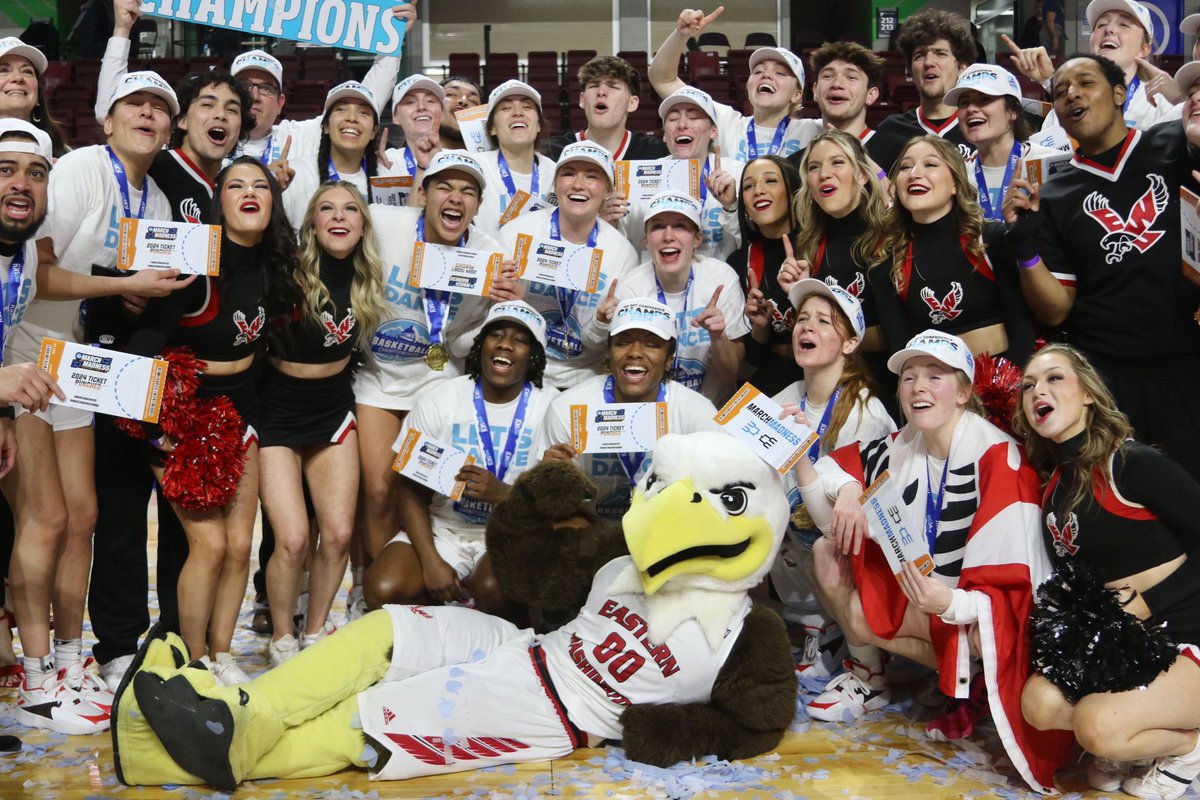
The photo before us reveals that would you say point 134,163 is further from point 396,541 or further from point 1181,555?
point 1181,555

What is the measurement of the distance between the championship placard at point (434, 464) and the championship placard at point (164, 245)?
91cm

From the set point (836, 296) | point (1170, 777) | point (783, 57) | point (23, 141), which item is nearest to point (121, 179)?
point (23, 141)

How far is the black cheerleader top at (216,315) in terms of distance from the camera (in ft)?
12.3

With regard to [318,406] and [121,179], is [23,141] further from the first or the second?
[318,406]

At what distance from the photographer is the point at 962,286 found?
397cm

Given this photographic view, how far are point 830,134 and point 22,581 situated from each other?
3.12 m

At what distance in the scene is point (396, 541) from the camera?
429 cm

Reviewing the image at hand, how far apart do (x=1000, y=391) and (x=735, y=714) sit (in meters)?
1.33

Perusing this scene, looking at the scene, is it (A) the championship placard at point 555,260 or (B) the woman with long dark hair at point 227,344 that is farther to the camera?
(A) the championship placard at point 555,260

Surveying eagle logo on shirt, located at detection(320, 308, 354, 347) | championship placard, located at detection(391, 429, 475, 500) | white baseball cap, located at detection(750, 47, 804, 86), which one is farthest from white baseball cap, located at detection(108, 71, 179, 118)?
white baseball cap, located at detection(750, 47, 804, 86)

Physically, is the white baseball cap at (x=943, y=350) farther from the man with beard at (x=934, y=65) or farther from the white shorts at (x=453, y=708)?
the man with beard at (x=934, y=65)

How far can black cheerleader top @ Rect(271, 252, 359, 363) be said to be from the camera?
4.12 meters

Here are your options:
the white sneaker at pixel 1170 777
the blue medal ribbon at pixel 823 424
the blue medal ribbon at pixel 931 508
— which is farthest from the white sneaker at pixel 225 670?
the white sneaker at pixel 1170 777

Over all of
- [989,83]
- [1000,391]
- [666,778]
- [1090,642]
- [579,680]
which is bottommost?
[666,778]
